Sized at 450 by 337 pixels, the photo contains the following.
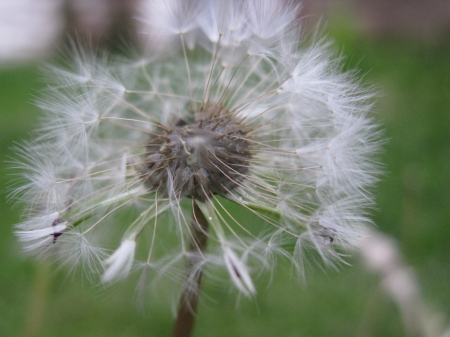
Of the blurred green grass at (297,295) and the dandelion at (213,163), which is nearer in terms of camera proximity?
the dandelion at (213,163)

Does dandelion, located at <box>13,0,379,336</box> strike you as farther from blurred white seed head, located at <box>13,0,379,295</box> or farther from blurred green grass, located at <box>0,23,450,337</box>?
blurred green grass, located at <box>0,23,450,337</box>

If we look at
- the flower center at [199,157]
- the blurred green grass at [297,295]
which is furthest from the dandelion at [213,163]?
Result: the blurred green grass at [297,295]

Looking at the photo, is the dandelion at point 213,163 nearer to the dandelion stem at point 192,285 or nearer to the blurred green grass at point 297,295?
the dandelion stem at point 192,285

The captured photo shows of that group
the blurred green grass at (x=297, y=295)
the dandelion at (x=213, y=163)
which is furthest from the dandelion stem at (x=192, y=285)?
the blurred green grass at (x=297, y=295)

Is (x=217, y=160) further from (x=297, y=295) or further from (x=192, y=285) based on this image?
(x=297, y=295)

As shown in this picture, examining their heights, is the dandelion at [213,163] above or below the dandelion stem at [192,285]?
above

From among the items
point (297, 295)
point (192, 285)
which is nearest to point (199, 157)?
point (192, 285)

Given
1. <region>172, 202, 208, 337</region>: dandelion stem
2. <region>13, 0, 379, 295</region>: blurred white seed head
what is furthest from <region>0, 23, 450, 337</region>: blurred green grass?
<region>172, 202, 208, 337</region>: dandelion stem
